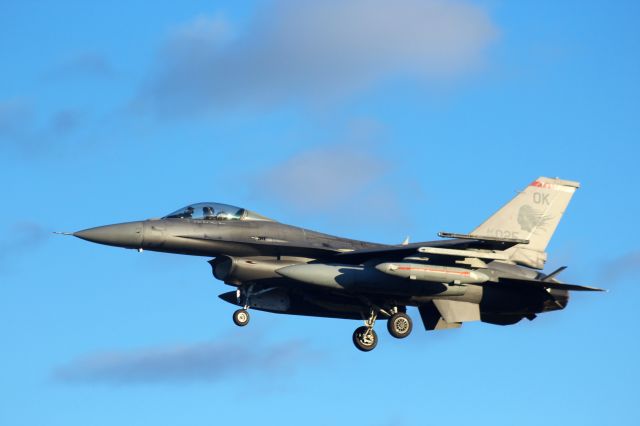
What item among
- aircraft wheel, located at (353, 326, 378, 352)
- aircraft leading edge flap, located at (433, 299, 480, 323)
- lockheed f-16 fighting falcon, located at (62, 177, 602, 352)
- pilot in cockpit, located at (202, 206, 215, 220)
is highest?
pilot in cockpit, located at (202, 206, 215, 220)

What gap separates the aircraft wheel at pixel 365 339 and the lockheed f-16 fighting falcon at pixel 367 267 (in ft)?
0.08

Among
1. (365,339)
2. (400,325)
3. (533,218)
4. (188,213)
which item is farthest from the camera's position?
(533,218)

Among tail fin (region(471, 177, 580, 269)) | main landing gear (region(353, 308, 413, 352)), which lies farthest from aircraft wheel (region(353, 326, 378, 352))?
tail fin (region(471, 177, 580, 269))

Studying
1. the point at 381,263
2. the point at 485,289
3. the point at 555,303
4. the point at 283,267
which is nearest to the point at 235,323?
the point at 283,267

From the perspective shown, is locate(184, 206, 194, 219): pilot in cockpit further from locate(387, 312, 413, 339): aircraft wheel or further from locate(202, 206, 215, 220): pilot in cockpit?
locate(387, 312, 413, 339): aircraft wheel

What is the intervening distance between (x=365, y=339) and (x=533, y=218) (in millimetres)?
5426

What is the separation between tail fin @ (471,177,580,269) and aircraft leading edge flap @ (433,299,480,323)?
187 centimetres

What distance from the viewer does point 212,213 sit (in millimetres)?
28625

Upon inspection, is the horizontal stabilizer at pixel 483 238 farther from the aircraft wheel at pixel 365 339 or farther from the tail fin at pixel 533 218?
the aircraft wheel at pixel 365 339

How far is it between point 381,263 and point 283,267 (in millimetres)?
2308

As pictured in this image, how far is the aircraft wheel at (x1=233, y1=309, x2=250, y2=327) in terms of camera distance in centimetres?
2819

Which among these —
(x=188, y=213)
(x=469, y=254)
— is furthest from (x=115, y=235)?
(x=469, y=254)

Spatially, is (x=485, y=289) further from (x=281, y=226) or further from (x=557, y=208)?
(x=281, y=226)

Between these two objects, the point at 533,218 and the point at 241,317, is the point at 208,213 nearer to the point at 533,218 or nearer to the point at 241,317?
the point at 241,317
